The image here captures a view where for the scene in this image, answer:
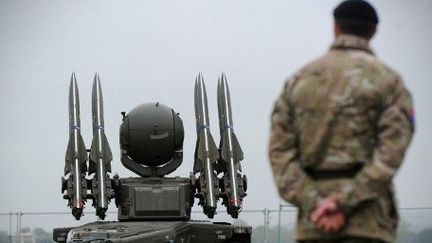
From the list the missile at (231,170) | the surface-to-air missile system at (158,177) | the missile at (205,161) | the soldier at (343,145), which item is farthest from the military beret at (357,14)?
the missile at (231,170)

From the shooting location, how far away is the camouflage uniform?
5.23 meters

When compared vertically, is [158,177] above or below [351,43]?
below

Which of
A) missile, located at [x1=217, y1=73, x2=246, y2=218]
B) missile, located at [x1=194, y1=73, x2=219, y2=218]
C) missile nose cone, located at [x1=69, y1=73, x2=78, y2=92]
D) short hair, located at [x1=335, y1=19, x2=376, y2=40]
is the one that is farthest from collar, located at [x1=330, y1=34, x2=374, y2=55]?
missile nose cone, located at [x1=69, y1=73, x2=78, y2=92]

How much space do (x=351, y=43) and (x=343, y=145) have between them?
1.86ft

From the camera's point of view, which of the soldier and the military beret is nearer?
the soldier

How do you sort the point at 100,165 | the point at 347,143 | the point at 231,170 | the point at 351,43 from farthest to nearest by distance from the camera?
the point at 231,170 → the point at 100,165 → the point at 351,43 → the point at 347,143

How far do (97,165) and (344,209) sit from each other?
48.2 ft

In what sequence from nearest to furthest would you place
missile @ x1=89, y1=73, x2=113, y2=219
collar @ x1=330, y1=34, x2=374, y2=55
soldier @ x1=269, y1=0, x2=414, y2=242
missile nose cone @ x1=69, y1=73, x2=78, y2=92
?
soldier @ x1=269, y1=0, x2=414, y2=242, collar @ x1=330, y1=34, x2=374, y2=55, missile @ x1=89, y1=73, x2=113, y2=219, missile nose cone @ x1=69, y1=73, x2=78, y2=92

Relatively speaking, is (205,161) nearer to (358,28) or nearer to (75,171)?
(75,171)

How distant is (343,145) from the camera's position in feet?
17.3

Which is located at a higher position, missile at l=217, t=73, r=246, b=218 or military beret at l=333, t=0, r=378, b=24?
military beret at l=333, t=0, r=378, b=24

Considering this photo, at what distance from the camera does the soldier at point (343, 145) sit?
5211 mm

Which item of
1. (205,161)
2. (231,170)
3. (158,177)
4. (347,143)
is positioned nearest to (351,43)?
(347,143)

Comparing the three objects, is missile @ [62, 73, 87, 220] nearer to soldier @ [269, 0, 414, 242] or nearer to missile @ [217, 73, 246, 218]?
missile @ [217, 73, 246, 218]
